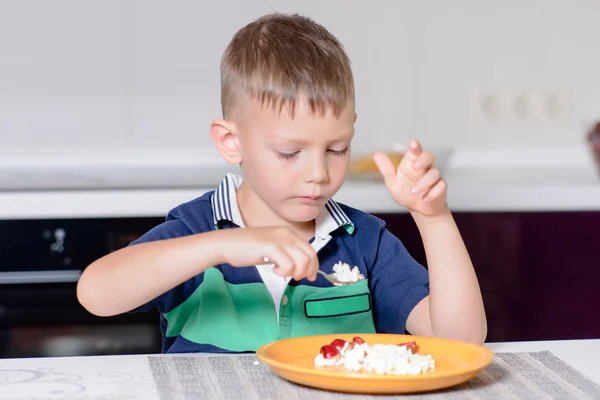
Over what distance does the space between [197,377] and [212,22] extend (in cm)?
171

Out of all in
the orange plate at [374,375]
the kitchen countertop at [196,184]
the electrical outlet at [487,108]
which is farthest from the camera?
the electrical outlet at [487,108]

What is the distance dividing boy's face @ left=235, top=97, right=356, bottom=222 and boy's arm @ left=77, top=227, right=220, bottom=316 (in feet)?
0.54

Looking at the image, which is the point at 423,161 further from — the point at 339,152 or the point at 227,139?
the point at 227,139

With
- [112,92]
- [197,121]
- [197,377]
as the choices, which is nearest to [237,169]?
[197,121]

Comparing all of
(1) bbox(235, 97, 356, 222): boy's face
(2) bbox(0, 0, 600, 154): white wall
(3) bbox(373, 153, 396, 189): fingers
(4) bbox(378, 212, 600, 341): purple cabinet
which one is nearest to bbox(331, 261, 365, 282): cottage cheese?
(1) bbox(235, 97, 356, 222): boy's face

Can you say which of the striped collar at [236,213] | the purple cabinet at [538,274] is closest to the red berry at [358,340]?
the striped collar at [236,213]

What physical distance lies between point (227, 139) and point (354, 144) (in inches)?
53.5

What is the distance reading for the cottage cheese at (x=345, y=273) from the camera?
134cm

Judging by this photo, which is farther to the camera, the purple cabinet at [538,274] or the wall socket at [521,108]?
the wall socket at [521,108]

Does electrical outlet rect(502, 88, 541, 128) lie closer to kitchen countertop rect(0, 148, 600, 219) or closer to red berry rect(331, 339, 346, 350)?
kitchen countertop rect(0, 148, 600, 219)

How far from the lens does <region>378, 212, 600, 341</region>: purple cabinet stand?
7.41 feet

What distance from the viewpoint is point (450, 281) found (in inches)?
48.3

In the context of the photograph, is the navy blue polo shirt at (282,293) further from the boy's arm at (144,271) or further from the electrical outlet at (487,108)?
the electrical outlet at (487,108)

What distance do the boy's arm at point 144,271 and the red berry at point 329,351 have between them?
0.16 m
